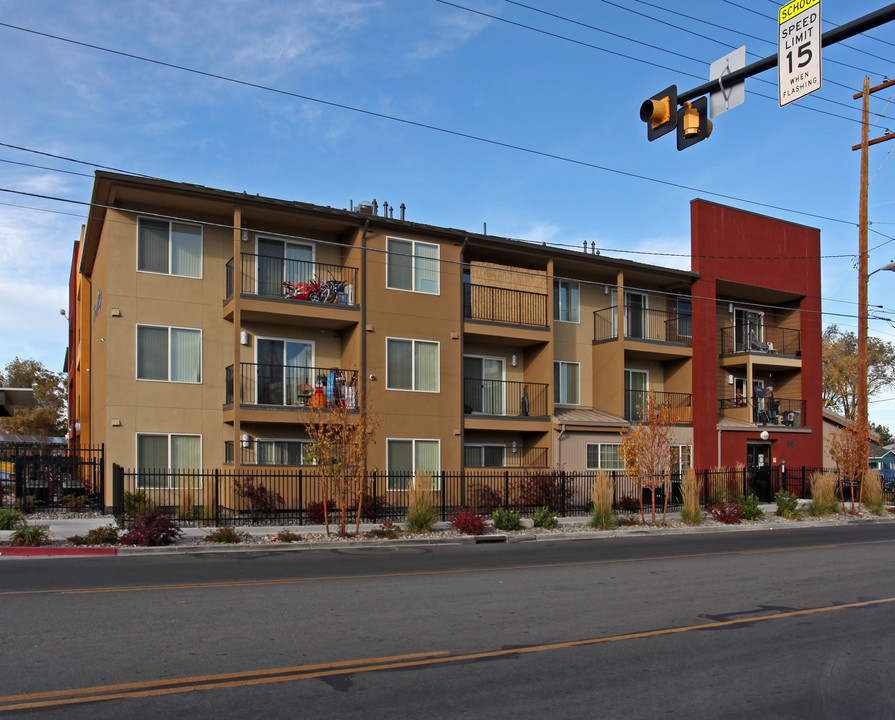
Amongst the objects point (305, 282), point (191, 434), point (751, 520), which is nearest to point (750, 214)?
point (751, 520)

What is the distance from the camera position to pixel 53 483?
2158 cm

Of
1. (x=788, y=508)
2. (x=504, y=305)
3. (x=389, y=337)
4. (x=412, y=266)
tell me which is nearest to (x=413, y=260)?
(x=412, y=266)

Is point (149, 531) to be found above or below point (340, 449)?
below

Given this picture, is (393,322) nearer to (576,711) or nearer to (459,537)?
(459,537)

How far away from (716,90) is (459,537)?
11.7 m

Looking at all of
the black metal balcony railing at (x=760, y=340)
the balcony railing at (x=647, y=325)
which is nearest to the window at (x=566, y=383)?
the balcony railing at (x=647, y=325)

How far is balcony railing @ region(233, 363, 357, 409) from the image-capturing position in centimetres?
2222

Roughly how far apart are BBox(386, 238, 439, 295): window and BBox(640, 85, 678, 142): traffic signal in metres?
13.5

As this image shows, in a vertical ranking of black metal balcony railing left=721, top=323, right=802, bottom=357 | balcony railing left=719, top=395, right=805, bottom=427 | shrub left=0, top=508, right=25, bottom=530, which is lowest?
shrub left=0, top=508, right=25, bottom=530

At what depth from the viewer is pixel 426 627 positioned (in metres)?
8.48

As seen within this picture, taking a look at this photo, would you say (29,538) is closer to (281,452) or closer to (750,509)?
(281,452)

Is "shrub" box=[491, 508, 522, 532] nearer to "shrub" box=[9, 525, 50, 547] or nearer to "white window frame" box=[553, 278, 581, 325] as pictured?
"shrub" box=[9, 525, 50, 547]

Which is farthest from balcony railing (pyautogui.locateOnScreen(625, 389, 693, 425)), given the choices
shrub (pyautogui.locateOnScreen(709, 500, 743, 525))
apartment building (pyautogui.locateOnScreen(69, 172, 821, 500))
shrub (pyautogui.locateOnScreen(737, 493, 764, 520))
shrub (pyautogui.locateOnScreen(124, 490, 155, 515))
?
shrub (pyautogui.locateOnScreen(124, 490, 155, 515))

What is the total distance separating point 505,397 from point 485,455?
6.85 feet
